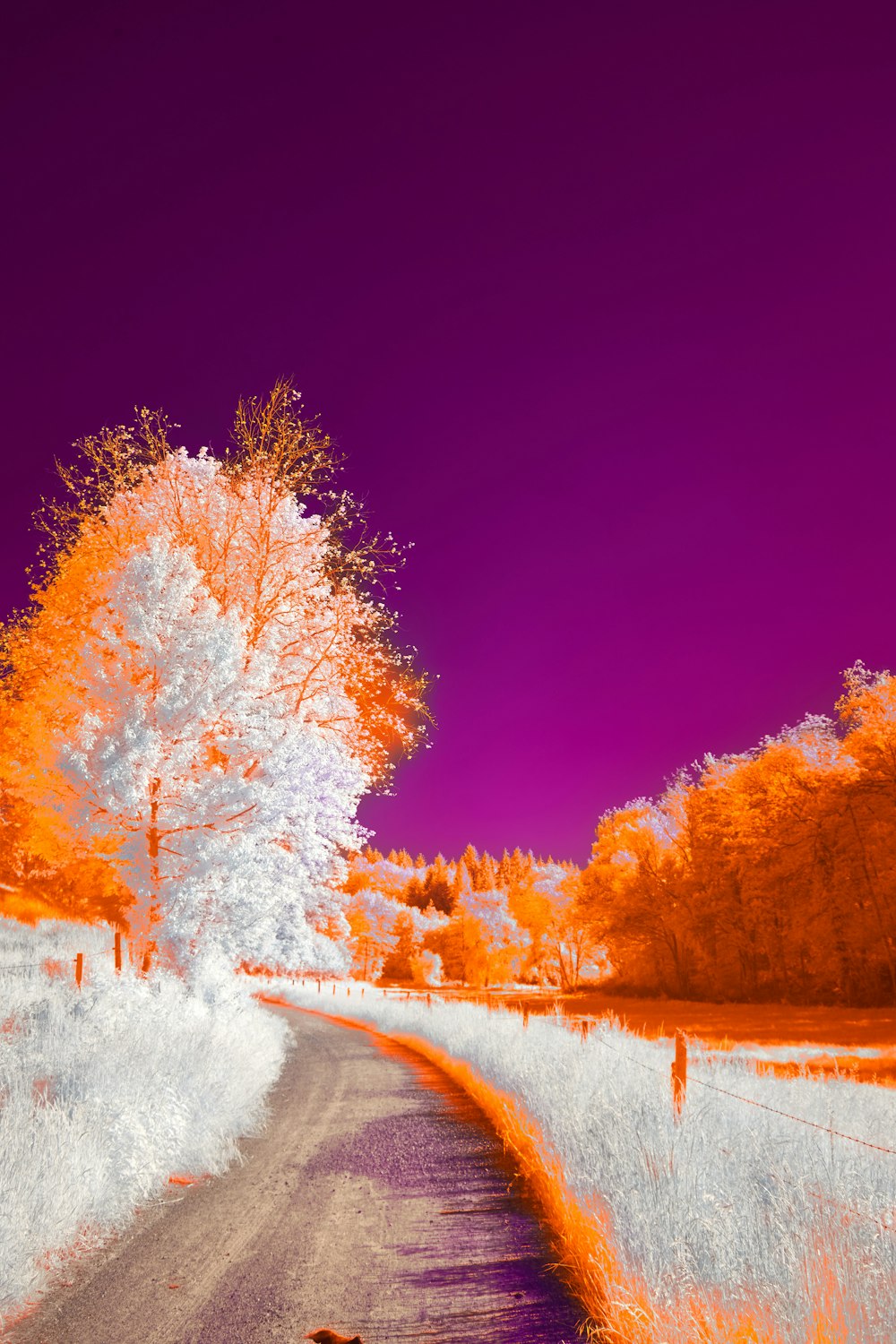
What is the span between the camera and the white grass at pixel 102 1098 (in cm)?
589

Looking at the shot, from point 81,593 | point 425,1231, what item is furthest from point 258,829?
point 425,1231

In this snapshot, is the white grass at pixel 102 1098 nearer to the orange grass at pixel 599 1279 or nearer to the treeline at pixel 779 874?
the orange grass at pixel 599 1279

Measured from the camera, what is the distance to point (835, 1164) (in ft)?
21.7

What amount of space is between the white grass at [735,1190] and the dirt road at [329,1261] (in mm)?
787

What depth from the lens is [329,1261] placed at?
20.1ft

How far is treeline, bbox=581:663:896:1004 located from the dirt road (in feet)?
110

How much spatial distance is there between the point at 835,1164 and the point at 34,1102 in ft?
24.6

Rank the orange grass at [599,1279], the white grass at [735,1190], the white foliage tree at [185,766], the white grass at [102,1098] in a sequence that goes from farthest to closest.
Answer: the white foliage tree at [185,766]
the white grass at [102,1098]
the white grass at [735,1190]
the orange grass at [599,1279]

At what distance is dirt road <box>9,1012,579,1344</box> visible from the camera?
16.6ft

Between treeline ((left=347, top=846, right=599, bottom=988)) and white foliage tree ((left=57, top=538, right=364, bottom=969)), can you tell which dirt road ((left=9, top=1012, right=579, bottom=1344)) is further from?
treeline ((left=347, top=846, right=599, bottom=988))

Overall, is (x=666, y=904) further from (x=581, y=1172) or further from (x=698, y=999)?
(x=581, y=1172)

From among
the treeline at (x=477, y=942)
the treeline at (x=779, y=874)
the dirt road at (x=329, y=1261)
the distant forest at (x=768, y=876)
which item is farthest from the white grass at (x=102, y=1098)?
the treeline at (x=477, y=942)

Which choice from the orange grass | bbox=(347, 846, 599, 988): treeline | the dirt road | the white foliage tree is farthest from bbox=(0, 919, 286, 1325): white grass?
bbox=(347, 846, 599, 988): treeline

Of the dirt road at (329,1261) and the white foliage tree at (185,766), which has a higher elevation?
the white foliage tree at (185,766)
